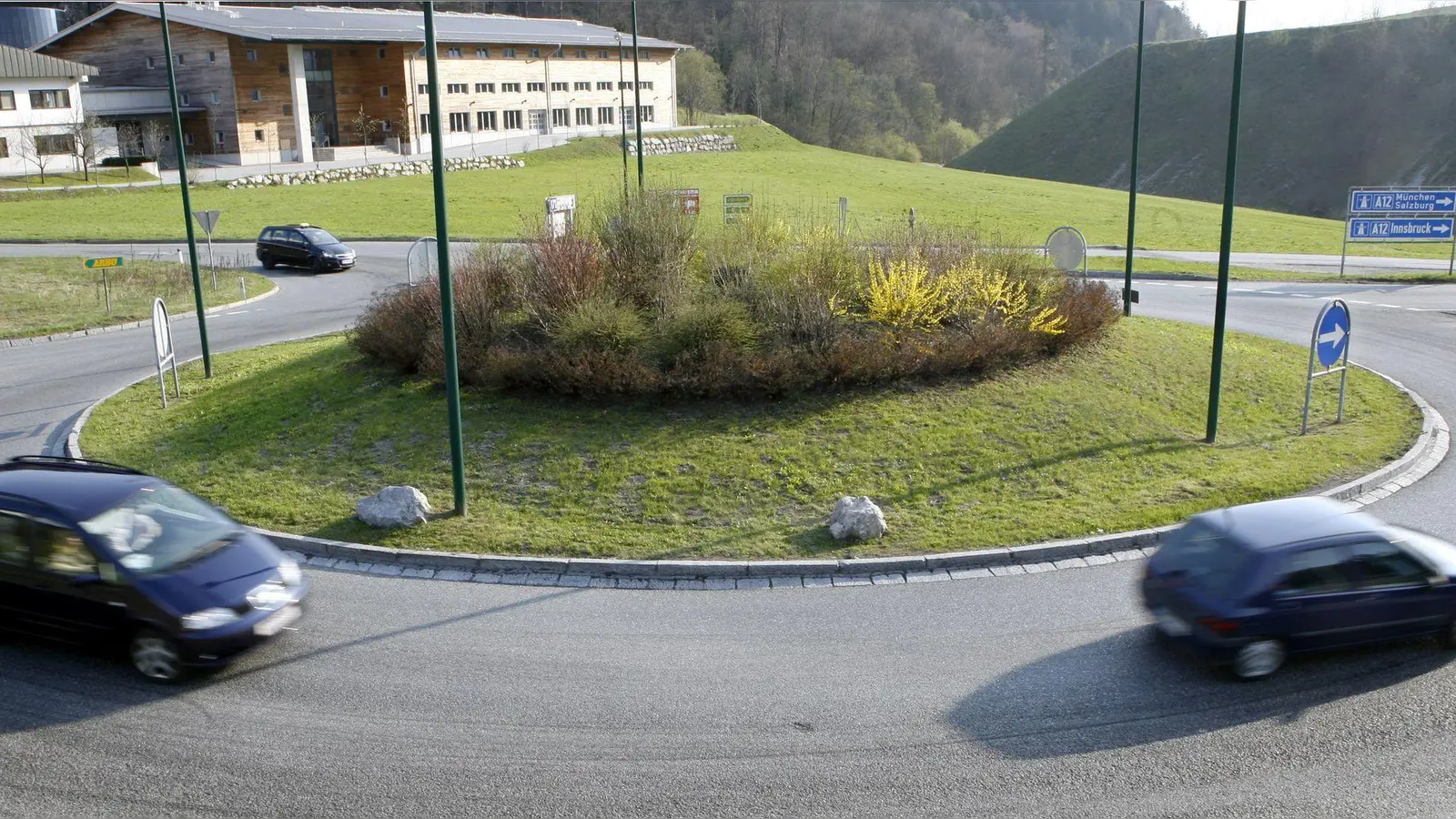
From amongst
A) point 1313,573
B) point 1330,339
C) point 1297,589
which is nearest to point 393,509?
point 1297,589

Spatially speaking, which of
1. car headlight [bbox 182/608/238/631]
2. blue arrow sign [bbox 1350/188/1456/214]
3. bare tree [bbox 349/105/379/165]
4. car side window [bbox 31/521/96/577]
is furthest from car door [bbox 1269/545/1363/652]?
bare tree [bbox 349/105/379/165]

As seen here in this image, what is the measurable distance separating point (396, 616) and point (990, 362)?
8833 mm

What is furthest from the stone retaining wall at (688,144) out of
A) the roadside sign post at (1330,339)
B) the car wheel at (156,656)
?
the car wheel at (156,656)

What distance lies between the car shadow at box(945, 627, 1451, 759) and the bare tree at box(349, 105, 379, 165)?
64582mm

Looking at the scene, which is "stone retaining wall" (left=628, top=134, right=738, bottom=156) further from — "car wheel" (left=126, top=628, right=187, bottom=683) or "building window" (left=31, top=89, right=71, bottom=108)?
"car wheel" (left=126, top=628, right=187, bottom=683)

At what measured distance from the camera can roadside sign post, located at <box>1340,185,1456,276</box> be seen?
99.1ft

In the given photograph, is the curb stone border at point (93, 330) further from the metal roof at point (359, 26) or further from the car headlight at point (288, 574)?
the metal roof at point (359, 26)

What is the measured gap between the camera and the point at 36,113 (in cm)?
5422

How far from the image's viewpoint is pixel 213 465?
44.0ft

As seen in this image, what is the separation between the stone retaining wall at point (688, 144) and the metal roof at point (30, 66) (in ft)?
99.5

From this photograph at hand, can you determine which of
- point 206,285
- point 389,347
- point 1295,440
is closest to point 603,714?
point 389,347

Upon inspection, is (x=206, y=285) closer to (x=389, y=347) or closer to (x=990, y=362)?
(x=389, y=347)

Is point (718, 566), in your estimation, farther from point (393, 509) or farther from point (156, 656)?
point (156, 656)

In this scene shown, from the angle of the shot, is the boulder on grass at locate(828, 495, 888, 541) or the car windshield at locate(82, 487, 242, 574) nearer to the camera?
the car windshield at locate(82, 487, 242, 574)
